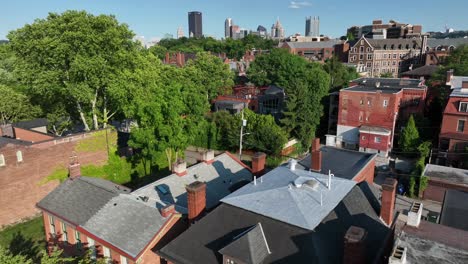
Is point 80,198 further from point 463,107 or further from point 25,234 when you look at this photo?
point 463,107

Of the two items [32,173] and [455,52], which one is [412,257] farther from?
[455,52]

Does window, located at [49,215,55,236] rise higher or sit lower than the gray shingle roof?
lower

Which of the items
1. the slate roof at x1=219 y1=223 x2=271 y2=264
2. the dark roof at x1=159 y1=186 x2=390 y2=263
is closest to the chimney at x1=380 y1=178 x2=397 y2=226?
the dark roof at x1=159 y1=186 x2=390 y2=263

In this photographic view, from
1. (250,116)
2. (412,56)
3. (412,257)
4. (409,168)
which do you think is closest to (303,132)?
(250,116)

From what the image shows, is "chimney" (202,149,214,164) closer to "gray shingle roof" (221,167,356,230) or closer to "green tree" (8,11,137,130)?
"gray shingle roof" (221,167,356,230)

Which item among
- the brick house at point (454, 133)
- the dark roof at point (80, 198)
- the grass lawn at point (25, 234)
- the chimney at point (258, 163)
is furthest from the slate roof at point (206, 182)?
the brick house at point (454, 133)

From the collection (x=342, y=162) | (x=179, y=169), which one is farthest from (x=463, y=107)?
(x=179, y=169)

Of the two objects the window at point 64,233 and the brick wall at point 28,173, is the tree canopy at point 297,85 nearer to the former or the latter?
the brick wall at point 28,173
